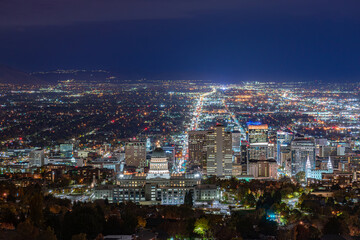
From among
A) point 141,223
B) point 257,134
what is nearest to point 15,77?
point 257,134

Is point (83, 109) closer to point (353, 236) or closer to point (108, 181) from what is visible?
point (108, 181)

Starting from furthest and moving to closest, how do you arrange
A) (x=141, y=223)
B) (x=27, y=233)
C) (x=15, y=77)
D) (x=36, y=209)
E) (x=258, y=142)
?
(x=15, y=77)
(x=258, y=142)
(x=141, y=223)
(x=36, y=209)
(x=27, y=233)

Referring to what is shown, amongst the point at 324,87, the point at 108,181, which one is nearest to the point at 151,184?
the point at 108,181

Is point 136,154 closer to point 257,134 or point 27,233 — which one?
point 257,134

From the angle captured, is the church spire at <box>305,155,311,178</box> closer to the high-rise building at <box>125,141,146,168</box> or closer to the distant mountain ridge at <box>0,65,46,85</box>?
the high-rise building at <box>125,141,146,168</box>

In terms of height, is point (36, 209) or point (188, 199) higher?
point (36, 209)
